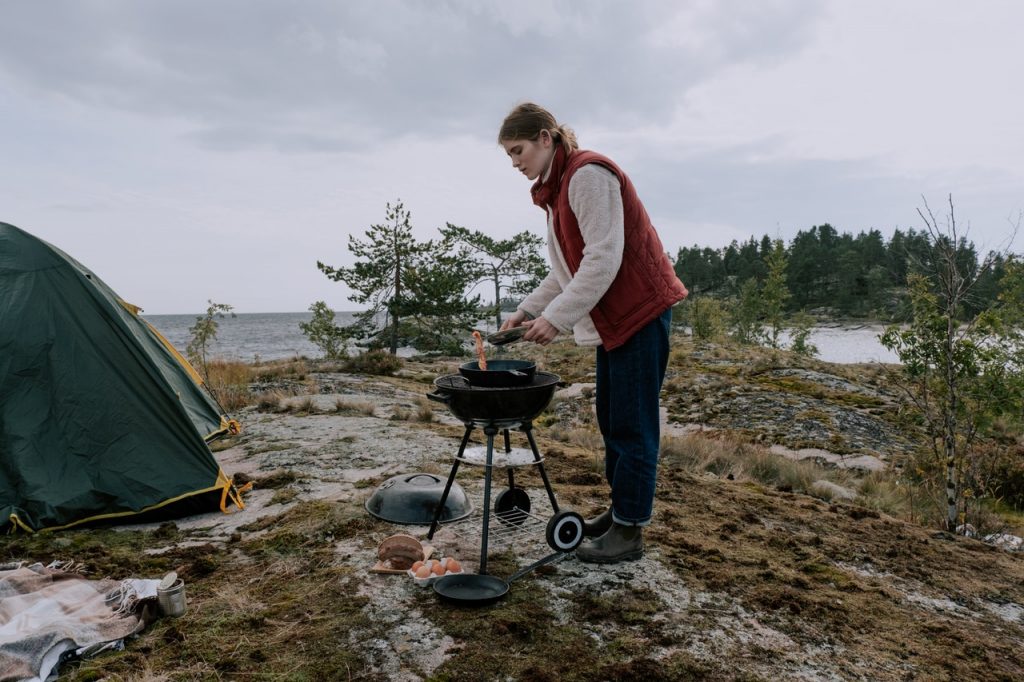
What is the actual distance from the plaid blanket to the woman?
227 cm

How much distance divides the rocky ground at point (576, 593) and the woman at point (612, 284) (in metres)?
0.60

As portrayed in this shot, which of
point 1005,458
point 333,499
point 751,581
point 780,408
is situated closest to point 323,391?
point 333,499

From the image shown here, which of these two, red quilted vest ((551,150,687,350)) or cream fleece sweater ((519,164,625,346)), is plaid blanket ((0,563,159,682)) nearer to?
cream fleece sweater ((519,164,625,346))

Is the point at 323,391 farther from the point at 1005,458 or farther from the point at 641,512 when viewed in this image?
the point at 1005,458

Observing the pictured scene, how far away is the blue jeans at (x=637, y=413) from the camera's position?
315 centimetres

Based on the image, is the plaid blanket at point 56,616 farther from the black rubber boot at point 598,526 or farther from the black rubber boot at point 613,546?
the black rubber boot at point 598,526

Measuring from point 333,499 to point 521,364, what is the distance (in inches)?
79.3

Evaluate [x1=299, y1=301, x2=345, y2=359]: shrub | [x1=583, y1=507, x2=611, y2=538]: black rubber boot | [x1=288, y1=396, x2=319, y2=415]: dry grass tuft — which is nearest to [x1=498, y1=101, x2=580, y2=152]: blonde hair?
[x1=583, y1=507, x2=611, y2=538]: black rubber boot

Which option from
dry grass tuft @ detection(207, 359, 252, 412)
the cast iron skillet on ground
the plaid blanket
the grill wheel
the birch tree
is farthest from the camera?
dry grass tuft @ detection(207, 359, 252, 412)

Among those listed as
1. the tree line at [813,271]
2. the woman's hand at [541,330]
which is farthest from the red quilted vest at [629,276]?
the tree line at [813,271]

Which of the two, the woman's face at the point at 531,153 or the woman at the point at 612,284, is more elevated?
the woman's face at the point at 531,153

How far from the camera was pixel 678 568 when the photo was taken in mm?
3359

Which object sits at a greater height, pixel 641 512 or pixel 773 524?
pixel 641 512

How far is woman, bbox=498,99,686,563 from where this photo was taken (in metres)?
2.98
